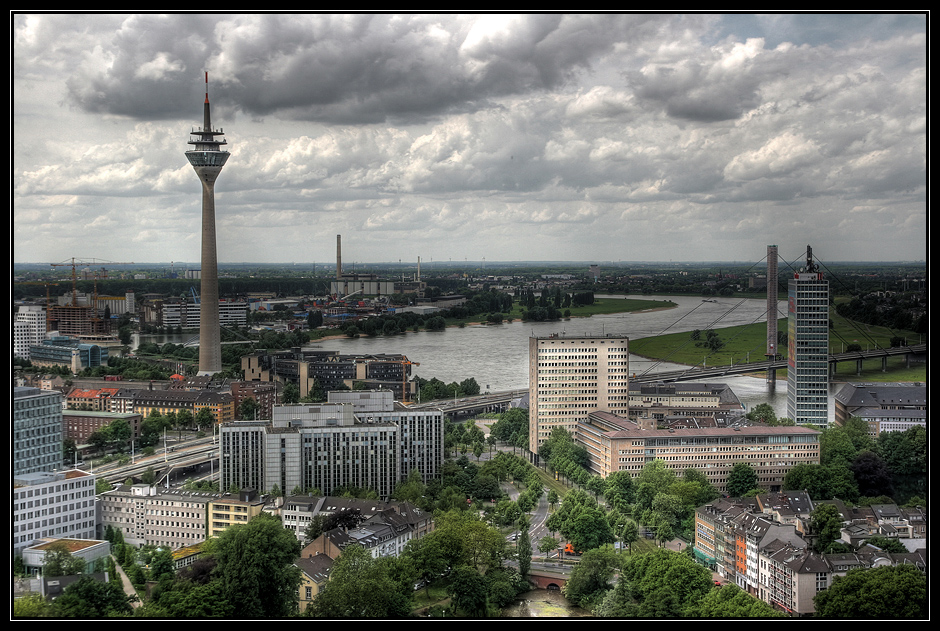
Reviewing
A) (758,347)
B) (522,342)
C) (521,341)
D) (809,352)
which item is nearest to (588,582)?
(809,352)

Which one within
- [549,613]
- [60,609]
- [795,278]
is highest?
[795,278]

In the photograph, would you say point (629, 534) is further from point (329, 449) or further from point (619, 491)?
point (329, 449)

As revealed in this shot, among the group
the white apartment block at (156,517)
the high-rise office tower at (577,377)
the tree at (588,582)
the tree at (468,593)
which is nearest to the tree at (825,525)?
the tree at (588,582)

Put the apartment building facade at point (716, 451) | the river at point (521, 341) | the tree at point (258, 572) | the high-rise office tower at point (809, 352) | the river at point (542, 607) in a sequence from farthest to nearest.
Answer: the river at point (521, 341)
the high-rise office tower at point (809, 352)
the apartment building facade at point (716, 451)
the river at point (542, 607)
the tree at point (258, 572)

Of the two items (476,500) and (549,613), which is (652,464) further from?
(549,613)

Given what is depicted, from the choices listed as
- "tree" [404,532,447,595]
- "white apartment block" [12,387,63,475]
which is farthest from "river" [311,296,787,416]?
"white apartment block" [12,387,63,475]

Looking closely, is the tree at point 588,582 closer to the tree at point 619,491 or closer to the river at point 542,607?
the river at point 542,607

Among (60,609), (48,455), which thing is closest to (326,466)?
(48,455)
